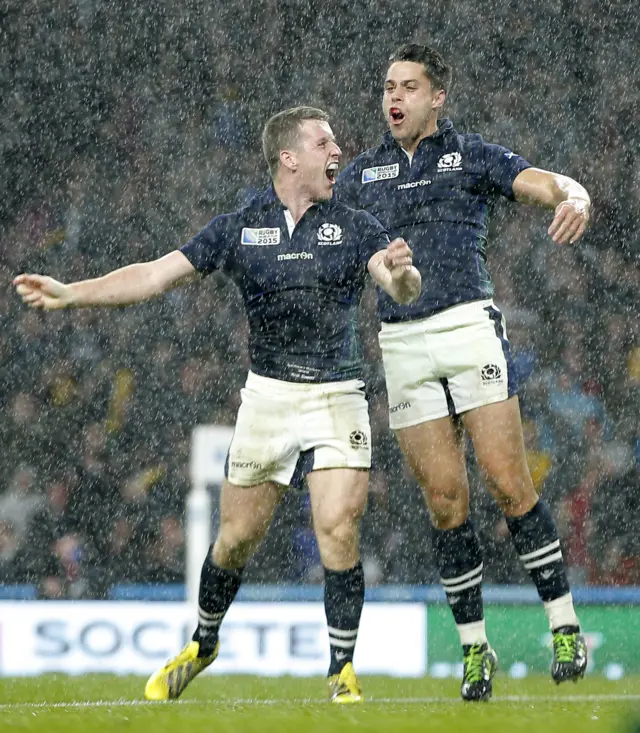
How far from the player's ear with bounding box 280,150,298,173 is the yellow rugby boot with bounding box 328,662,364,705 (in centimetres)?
160

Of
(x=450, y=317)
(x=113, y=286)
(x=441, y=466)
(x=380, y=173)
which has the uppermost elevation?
(x=380, y=173)

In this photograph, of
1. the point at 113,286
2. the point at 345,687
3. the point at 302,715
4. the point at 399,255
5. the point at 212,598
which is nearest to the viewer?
the point at 302,715

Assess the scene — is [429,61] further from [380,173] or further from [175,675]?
[175,675]

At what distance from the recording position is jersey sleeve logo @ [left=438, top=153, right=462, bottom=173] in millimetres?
5266

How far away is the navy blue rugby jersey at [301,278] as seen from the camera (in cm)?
504

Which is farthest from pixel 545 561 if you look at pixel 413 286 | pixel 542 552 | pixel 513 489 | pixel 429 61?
pixel 429 61

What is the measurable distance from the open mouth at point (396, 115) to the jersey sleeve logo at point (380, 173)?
0.48ft

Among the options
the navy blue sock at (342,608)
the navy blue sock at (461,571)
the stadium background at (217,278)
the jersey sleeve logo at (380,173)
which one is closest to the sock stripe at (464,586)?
the navy blue sock at (461,571)

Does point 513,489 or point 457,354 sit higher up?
point 457,354

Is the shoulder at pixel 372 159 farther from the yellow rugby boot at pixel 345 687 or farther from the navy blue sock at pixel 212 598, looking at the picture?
the yellow rugby boot at pixel 345 687

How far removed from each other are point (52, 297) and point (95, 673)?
3810 millimetres

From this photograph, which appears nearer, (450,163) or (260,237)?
(260,237)

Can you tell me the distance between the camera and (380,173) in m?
5.38

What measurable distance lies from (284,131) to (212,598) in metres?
1.54
